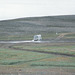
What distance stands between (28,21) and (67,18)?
7276mm

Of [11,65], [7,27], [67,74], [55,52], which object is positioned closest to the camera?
[67,74]

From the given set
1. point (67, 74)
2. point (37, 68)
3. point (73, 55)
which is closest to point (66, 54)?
point (73, 55)

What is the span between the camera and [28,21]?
61219mm

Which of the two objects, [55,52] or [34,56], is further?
[55,52]

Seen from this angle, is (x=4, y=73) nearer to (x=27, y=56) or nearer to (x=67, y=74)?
(x=67, y=74)

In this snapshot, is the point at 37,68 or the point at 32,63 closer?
the point at 37,68

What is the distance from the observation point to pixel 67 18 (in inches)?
2495

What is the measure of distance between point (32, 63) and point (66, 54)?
523 cm

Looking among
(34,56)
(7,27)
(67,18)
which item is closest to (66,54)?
(34,56)

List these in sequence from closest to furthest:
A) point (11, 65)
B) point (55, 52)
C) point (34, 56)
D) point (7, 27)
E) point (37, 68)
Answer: point (37, 68), point (11, 65), point (34, 56), point (55, 52), point (7, 27)

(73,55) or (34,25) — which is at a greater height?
(73,55)

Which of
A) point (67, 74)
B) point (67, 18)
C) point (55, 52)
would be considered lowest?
point (67, 18)

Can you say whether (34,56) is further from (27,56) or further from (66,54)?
(66,54)

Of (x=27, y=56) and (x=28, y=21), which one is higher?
(x=27, y=56)
